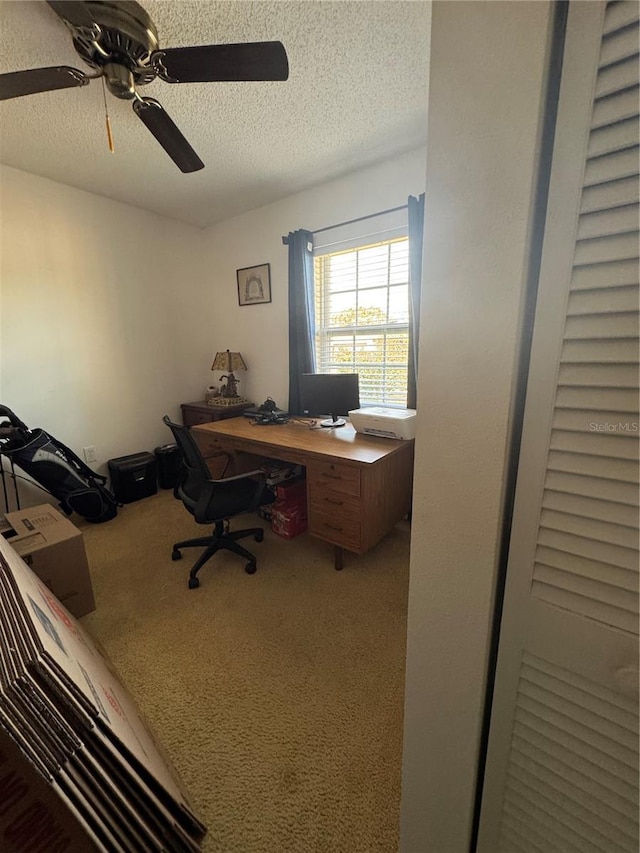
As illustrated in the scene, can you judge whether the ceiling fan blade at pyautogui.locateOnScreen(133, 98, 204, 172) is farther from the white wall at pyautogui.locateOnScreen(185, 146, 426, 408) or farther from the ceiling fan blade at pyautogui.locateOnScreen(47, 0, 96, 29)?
the white wall at pyautogui.locateOnScreen(185, 146, 426, 408)

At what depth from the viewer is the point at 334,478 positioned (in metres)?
1.97

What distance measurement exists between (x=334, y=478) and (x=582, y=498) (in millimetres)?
1501

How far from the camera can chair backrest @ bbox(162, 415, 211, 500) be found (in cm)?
182

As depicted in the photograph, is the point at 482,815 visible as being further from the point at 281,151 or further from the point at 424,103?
the point at 281,151

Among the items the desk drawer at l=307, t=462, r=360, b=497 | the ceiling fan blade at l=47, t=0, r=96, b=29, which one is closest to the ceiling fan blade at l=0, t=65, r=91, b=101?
the ceiling fan blade at l=47, t=0, r=96, b=29

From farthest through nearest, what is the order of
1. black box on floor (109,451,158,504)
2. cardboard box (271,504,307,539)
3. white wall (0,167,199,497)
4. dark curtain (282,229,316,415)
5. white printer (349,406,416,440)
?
black box on floor (109,451,158,504) → dark curtain (282,229,316,415) → white wall (0,167,199,497) → cardboard box (271,504,307,539) → white printer (349,406,416,440)

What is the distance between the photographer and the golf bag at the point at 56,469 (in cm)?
233

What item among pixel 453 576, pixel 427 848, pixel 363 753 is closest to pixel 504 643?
pixel 453 576

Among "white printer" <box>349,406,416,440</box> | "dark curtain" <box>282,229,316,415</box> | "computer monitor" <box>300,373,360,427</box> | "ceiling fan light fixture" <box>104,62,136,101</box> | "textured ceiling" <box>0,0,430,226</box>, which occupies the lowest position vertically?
"white printer" <box>349,406,416,440</box>

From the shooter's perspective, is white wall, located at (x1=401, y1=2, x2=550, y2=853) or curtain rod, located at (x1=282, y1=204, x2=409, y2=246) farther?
curtain rod, located at (x1=282, y1=204, x2=409, y2=246)

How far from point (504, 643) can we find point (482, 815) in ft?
1.42

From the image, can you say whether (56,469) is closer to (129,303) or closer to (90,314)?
(90,314)

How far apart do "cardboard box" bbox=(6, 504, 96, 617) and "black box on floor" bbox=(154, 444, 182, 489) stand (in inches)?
57.5

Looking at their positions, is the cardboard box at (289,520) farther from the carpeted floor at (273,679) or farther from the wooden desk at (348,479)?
the wooden desk at (348,479)
